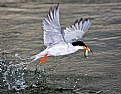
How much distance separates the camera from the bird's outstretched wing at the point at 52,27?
28.1ft

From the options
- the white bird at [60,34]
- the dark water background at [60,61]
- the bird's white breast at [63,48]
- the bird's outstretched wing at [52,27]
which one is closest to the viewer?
the bird's outstretched wing at [52,27]

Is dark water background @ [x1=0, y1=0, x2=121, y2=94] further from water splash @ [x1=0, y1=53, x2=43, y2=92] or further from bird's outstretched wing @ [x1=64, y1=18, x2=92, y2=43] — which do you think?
bird's outstretched wing @ [x1=64, y1=18, x2=92, y2=43]

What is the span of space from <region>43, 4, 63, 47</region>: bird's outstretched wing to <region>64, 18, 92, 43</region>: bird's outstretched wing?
0.20m

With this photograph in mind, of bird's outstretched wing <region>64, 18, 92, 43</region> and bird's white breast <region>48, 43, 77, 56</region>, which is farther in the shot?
bird's white breast <region>48, 43, 77, 56</region>

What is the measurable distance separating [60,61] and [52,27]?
12.1 feet

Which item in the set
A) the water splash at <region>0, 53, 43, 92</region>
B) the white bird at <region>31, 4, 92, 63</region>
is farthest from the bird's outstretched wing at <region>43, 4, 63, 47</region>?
the water splash at <region>0, 53, 43, 92</region>

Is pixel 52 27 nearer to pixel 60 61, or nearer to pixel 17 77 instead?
pixel 17 77

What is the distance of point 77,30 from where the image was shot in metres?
8.95

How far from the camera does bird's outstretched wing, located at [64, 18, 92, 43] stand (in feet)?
29.0

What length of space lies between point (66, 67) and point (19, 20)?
27.6 ft

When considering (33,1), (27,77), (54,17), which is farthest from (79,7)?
(54,17)

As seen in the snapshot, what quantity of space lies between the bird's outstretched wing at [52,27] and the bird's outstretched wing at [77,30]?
0.20m

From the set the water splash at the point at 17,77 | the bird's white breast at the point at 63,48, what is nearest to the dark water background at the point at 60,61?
the water splash at the point at 17,77

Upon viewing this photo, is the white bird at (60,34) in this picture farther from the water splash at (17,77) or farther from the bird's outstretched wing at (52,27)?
the water splash at (17,77)
